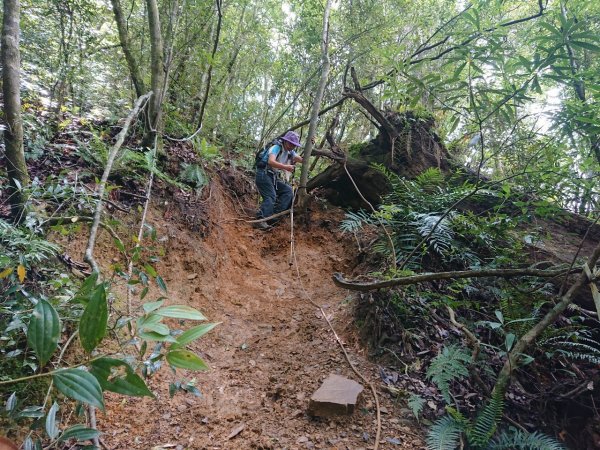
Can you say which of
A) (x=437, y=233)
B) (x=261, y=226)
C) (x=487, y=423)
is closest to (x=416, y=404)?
(x=487, y=423)

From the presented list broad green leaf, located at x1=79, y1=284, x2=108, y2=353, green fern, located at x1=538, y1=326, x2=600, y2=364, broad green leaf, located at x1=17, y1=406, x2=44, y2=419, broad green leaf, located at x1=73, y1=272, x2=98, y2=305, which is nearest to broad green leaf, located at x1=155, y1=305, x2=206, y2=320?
broad green leaf, located at x1=79, y1=284, x2=108, y2=353

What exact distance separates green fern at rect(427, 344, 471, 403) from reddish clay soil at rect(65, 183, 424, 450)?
1.14ft

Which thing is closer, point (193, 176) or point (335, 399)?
point (335, 399)

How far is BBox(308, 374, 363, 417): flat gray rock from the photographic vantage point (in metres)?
2.56

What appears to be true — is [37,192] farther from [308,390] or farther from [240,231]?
[240,231]

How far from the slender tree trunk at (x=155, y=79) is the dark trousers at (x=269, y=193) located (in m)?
1.99

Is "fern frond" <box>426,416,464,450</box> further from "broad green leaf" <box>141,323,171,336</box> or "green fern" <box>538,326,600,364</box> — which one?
"broad green leaf" <box>141,323,171,336</box>

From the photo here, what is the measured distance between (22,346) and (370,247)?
3.75m

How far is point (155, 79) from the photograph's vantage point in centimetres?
477

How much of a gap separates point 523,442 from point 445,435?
46 centimetres

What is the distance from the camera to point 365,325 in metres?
3.49

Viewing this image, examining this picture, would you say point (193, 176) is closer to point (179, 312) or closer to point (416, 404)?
point (416, 404)

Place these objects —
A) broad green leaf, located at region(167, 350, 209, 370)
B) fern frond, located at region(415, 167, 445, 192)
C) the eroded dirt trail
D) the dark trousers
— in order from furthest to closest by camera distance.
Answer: the dark trousers
fern frond, located at region(415, 167, 445, 192)
the eroded dirt trail
broad green leaf, located at region(167, 350, 209, 370)

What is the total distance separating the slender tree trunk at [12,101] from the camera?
8.35 feet
